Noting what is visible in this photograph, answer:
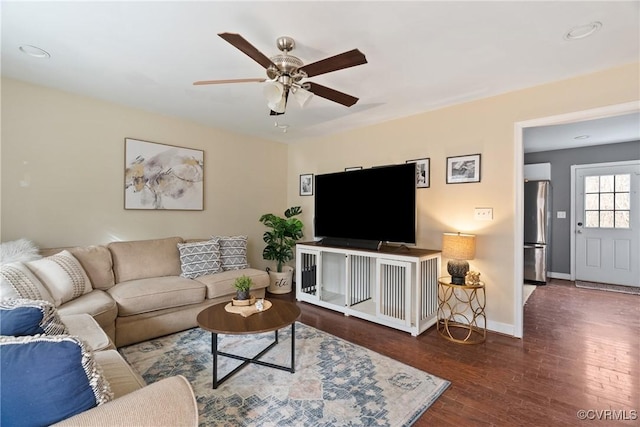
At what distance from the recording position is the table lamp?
2.80 meters

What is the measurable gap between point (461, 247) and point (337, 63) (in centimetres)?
205

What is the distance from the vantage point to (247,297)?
2.35 metres

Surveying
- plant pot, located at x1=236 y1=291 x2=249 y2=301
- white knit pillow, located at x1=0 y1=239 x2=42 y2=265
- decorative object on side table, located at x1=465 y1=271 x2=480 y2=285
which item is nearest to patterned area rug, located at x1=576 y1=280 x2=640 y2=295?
decorative object on side table, located at x1=465 y1=271 x2=480 y2=285

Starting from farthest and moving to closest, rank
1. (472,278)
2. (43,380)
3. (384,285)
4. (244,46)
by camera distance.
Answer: (384,285) < (472,278) < (244,46) < (43,380)

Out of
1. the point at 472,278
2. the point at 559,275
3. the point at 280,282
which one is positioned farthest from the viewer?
the point at 559,275

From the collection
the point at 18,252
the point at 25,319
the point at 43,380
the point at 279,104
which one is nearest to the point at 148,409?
the point at 43,380

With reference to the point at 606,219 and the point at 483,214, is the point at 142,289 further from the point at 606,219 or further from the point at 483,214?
the point at 606,219

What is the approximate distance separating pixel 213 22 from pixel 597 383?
11.8 ft

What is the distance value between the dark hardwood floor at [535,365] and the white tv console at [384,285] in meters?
0.13

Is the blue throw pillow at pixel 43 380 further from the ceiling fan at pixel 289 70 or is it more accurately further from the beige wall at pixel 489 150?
the beige wall at pixel 489 150

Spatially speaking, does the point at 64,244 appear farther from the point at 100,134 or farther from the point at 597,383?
the point at 597,383

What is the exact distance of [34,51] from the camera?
222cm

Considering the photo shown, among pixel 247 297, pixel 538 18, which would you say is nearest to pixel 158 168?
pixel 247 297

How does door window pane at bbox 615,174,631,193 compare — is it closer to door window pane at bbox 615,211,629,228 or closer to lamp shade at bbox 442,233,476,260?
door window pane at bbox 615,211,629,228
